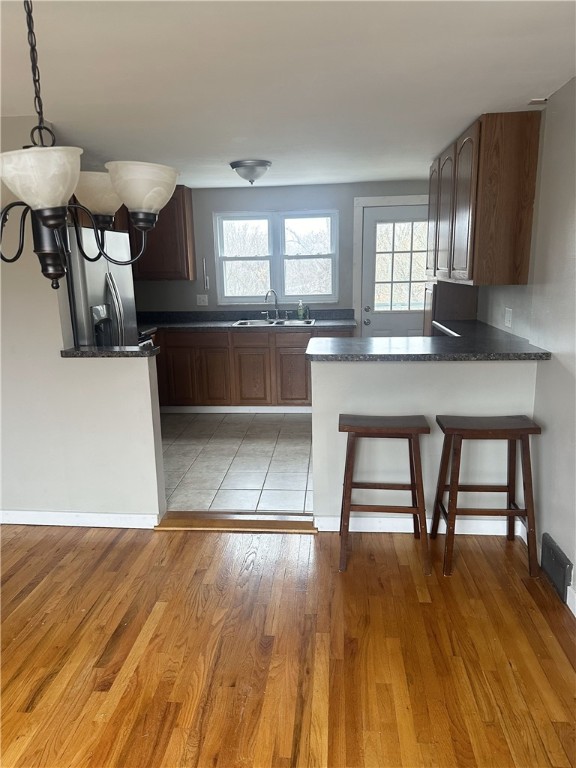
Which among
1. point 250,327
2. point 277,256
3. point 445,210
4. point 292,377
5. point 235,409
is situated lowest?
point 235,409

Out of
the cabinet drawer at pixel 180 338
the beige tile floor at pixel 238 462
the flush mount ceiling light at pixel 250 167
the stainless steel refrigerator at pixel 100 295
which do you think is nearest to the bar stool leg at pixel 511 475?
the beige tile floor at pixel 238 462

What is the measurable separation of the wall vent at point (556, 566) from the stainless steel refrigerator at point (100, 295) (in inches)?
101

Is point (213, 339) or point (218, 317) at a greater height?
point (218, 317)

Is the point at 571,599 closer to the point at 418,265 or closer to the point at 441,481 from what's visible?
the point at 441,481

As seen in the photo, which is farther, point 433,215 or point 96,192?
point 433,215

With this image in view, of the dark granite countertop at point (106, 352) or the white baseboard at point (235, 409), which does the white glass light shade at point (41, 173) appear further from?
the white baseboard at point (235, 409)

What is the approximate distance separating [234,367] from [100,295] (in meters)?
1.93

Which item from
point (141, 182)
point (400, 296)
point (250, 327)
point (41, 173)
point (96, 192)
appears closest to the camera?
point (41, 173)

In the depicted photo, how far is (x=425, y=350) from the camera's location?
268cm

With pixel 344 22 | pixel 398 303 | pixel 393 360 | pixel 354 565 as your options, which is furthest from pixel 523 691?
pixel 398 303

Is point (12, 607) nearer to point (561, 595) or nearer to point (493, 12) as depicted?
point (561, 595)

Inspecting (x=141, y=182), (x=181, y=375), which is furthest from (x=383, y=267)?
(x=141, y=182)

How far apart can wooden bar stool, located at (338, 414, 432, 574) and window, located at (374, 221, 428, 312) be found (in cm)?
270

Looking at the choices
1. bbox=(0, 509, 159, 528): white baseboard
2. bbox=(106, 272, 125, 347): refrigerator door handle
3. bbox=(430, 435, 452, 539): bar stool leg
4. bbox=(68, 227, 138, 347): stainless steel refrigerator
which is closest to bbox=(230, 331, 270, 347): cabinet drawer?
bbox=(68, 227, 138, 347): stainless steel refrigerator
